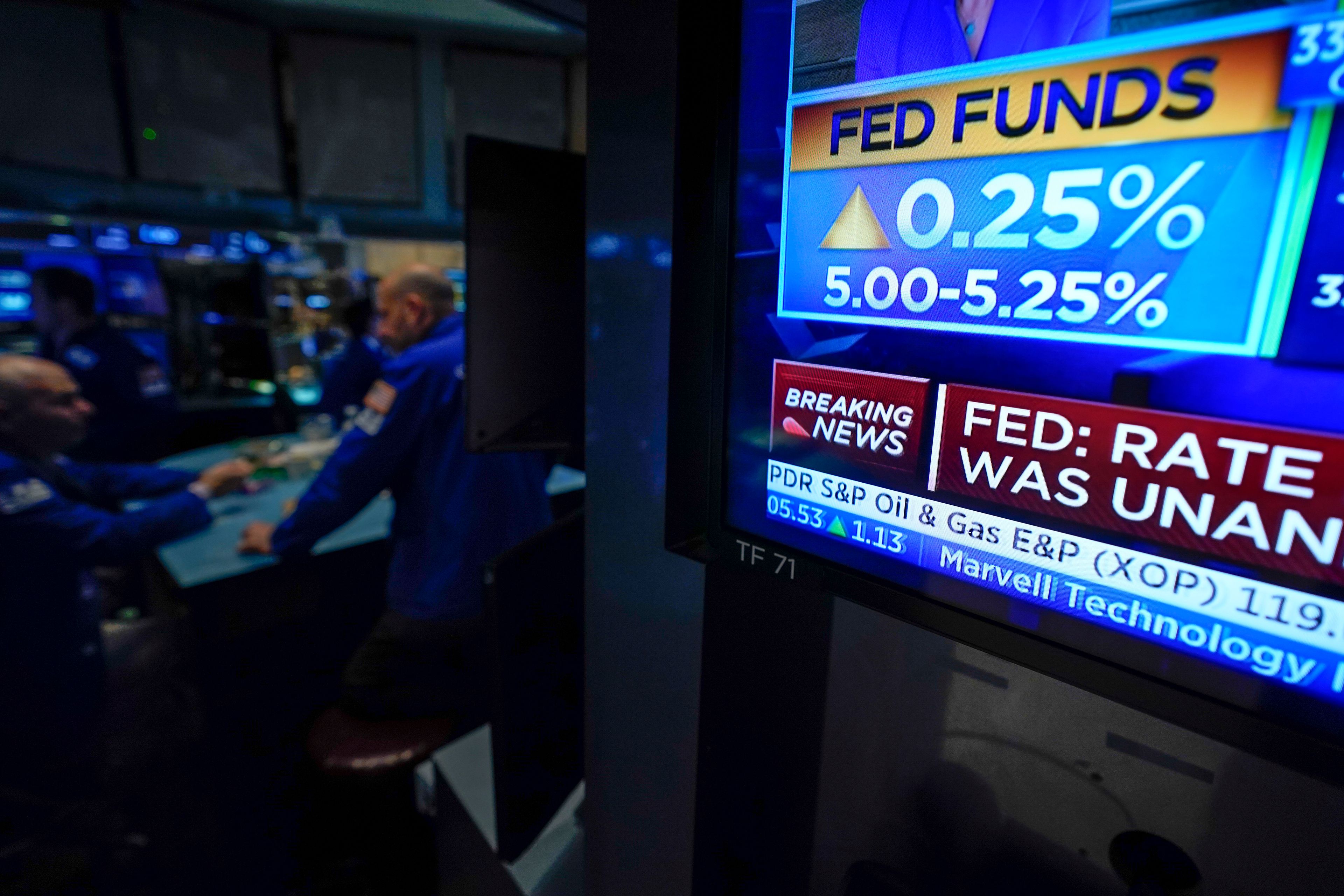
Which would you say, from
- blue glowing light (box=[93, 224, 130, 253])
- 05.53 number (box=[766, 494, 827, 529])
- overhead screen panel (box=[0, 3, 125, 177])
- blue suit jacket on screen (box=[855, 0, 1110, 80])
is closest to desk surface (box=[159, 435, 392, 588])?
05.53 number (box=[766, 494, 827, 529])

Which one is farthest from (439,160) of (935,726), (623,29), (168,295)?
(935,726)

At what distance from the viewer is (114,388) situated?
3.53 m

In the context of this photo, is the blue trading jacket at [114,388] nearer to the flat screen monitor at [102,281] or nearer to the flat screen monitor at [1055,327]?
the flat screen monitor at [102,281]

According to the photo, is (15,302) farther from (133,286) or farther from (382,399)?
(382,399)

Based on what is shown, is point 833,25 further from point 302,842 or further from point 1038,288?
point 302,842

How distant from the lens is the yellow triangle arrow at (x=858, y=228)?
57cm

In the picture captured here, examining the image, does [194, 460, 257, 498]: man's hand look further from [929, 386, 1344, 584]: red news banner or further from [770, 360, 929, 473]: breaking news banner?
[929, 386, 1344, 584]: red news banner

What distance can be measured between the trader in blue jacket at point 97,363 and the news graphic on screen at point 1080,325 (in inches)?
160

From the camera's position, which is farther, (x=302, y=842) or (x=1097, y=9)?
(x=302, y=842)

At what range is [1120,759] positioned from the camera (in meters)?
0.65

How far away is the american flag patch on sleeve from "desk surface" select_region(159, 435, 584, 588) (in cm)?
33

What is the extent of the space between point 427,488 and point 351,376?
1.80 metres

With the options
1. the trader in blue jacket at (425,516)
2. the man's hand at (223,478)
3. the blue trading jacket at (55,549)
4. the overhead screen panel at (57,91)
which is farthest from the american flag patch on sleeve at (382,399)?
the overhead screen panel at (57,91)

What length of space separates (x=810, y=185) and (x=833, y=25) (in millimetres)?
124
